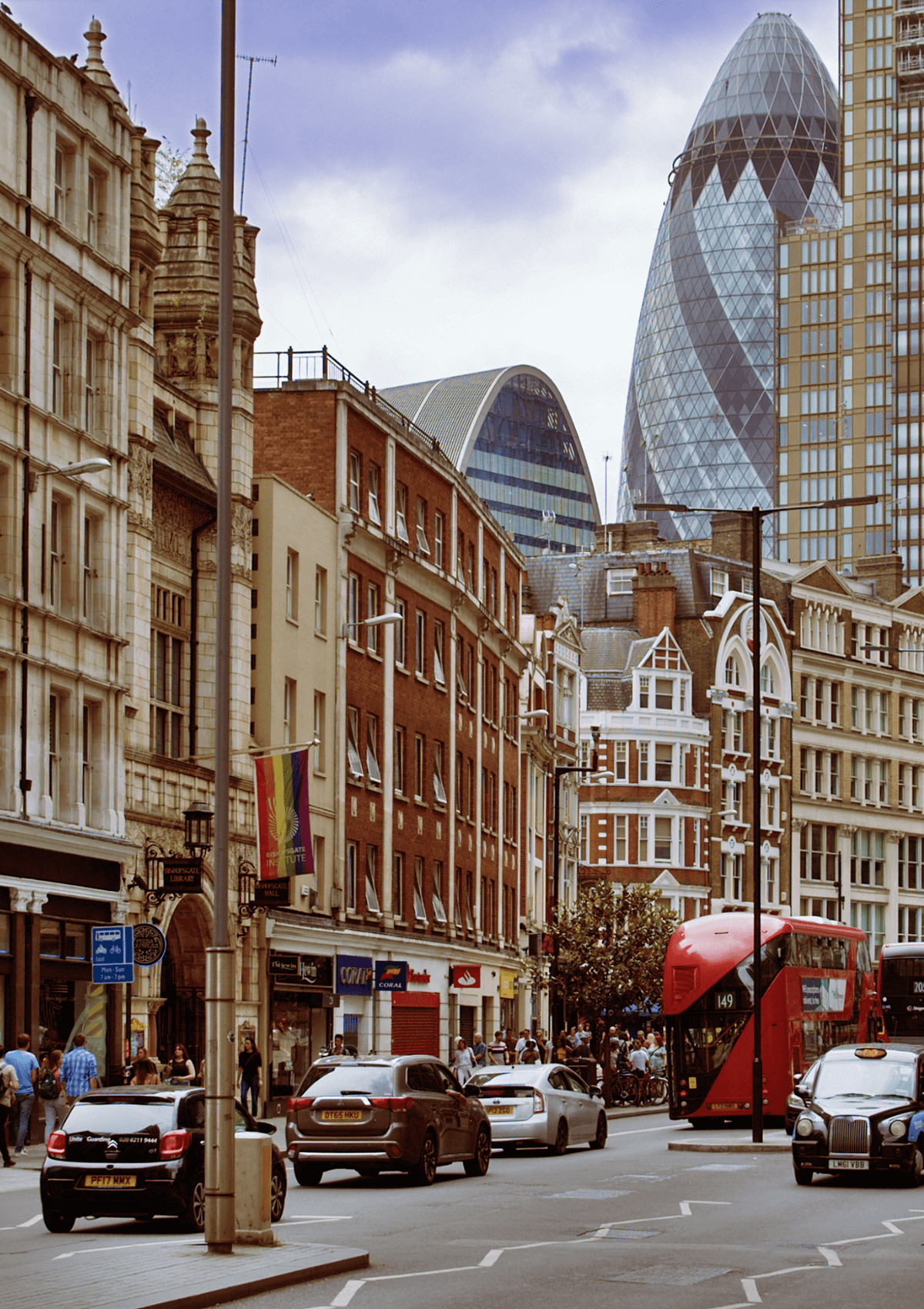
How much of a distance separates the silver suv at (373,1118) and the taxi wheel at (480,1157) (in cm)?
95

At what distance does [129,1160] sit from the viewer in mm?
20500

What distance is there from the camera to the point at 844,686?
370ft

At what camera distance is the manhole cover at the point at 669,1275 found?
17.3 metres

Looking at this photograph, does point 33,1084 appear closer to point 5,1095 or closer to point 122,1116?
point 5,1095

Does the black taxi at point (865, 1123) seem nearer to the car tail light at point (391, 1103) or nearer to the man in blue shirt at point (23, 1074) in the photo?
the car tail light at point (391, 1103)

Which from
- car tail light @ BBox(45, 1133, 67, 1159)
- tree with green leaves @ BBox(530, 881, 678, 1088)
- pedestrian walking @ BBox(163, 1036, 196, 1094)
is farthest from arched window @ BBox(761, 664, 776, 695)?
car tail light @ BBox(45, 1133, 67, 1159)

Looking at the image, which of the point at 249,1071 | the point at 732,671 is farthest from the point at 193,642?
the point at 732,671

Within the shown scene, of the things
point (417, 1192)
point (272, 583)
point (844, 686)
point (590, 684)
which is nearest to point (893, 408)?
point (844, 686)

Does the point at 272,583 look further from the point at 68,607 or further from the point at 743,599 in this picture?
the point at 743,599

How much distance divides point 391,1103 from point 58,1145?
6.52 meters

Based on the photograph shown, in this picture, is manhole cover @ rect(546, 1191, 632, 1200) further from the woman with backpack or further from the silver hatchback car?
the woman with backpack

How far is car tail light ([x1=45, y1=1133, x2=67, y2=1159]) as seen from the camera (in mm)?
20672

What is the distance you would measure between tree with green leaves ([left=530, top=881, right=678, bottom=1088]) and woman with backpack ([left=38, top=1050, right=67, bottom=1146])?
29.3m

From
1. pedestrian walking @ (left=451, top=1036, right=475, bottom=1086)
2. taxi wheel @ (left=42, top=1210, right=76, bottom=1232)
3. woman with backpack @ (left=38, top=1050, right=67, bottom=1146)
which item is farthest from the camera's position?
pedestrian walking @ (left=451, top=1036, right=475, bottom=1086)
